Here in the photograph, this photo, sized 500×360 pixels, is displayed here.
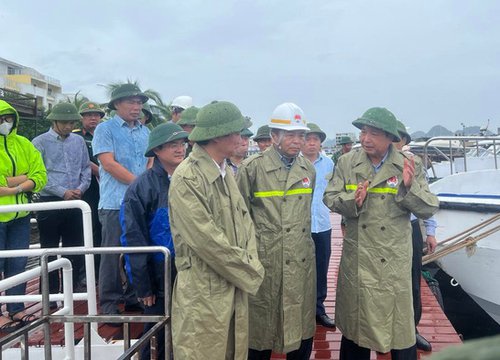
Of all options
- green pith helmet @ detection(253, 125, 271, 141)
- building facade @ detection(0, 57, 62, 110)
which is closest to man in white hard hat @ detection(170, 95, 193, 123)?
green pith helmet @ detection(253, 125, 271, 141)

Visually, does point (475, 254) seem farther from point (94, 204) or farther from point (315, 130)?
point (94, 204)

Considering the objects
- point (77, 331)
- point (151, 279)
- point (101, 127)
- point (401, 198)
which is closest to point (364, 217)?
point (401, 198)

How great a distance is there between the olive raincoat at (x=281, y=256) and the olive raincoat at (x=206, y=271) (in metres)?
0.52

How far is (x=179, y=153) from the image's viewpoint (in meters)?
3.02

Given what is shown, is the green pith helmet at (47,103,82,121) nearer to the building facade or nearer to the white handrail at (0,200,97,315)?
the white handrail at (0,200,97,315)

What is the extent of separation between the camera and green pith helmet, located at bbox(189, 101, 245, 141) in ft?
8.34

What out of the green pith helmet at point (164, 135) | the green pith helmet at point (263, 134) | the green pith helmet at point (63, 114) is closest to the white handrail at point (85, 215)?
the green pith helmet at point (164, 135)

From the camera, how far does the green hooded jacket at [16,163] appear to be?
3.74m

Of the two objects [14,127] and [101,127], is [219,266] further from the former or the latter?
[14,127]

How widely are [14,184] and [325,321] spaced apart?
2.90 metres

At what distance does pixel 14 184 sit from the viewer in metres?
3.81

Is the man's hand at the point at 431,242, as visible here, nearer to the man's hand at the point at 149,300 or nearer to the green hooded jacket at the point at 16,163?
the man's hand at the point at 149,300

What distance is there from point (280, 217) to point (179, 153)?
2.48 ft

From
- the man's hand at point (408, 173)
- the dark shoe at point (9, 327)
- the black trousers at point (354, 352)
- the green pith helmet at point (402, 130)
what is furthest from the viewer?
the green pith helmet at point (402, 130)
